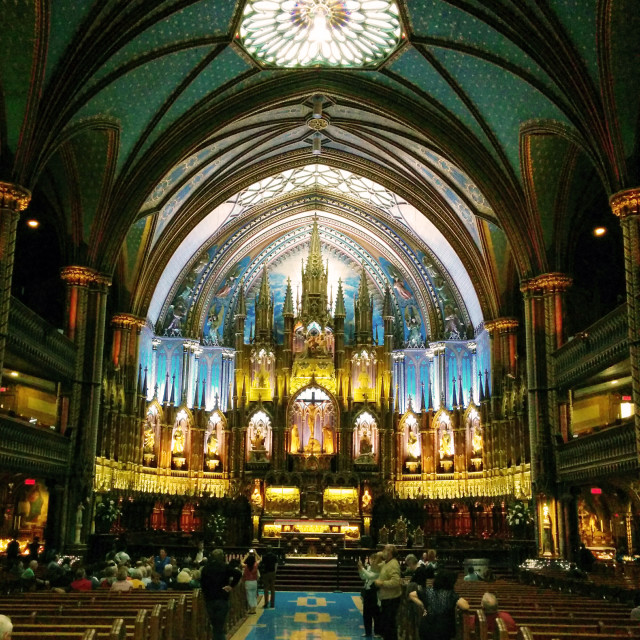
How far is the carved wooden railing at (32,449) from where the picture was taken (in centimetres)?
1884

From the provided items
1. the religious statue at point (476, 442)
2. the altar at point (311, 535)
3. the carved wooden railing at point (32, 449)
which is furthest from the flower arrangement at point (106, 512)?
the religious statue at point (476, 442)

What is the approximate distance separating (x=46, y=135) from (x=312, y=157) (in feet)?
46.5

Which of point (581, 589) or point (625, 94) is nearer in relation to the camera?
point (581, 589)

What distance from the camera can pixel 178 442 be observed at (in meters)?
32.2

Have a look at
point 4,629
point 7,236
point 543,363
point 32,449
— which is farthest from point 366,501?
point 4,629

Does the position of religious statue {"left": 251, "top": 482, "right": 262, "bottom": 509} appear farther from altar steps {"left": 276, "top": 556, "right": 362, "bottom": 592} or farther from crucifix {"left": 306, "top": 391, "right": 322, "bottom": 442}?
altar steps {"left": 276, "top": 556, "right": 362, "bottom": 592}

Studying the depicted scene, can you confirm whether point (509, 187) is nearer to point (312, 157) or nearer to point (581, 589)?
point (312, 157)

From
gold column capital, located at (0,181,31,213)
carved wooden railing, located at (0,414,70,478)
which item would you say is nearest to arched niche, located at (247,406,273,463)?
carved wooden railing, located at (0,414,70,478)

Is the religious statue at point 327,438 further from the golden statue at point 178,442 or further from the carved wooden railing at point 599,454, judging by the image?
the carved wooden railing at point 599,454

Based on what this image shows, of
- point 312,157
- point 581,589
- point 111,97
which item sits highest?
point 312,157

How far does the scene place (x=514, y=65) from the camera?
2136 cm

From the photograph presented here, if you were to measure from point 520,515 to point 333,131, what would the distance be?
602 inches

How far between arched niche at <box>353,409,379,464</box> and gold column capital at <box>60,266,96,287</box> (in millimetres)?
13170

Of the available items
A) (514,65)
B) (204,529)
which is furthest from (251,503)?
(514,65)
